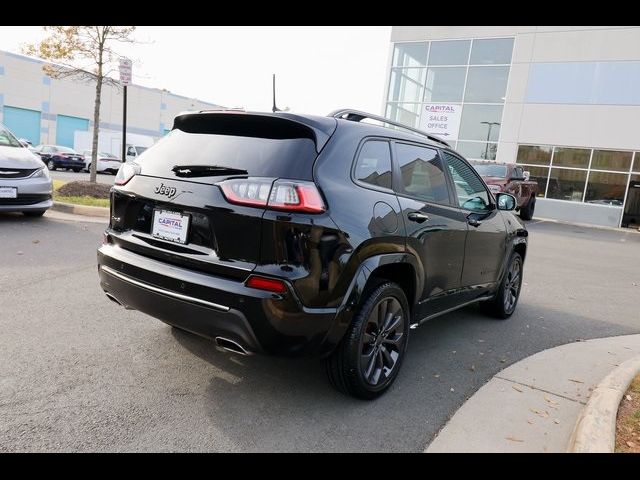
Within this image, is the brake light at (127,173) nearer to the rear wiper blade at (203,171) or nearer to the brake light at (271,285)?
the rear wiper blade at (203,171)

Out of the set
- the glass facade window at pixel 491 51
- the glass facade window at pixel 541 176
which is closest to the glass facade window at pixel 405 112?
the glass facade window at pixel 491 51

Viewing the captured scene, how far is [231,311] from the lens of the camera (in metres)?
2.65

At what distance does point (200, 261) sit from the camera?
2.78m

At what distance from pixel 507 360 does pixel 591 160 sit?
19.8 meters

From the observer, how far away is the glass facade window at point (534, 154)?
71.1 feet

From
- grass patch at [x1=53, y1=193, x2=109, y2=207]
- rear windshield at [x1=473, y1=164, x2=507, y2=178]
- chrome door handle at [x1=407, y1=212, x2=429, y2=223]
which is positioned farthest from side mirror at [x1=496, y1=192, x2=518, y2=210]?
rear windshield at [x1=473, y1=164, x2=507, y2=178]

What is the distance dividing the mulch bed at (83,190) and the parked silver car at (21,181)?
2936 mm

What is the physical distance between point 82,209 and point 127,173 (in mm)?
7199

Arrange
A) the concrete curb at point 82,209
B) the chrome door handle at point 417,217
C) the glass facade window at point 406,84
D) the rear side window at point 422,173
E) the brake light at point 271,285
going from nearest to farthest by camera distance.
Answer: the brake light at point 271,285, the chrome door handle at point 417,217, the rear side window at point 422,173, the concrete curb at point 82,209, the glass facade window at point 406,84

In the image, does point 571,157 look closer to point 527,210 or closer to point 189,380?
point 527,210

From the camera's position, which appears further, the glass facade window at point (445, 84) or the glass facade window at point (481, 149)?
the glass facade window at point (445, 84)

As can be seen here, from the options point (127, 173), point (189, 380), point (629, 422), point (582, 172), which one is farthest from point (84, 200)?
point (582, 172)
